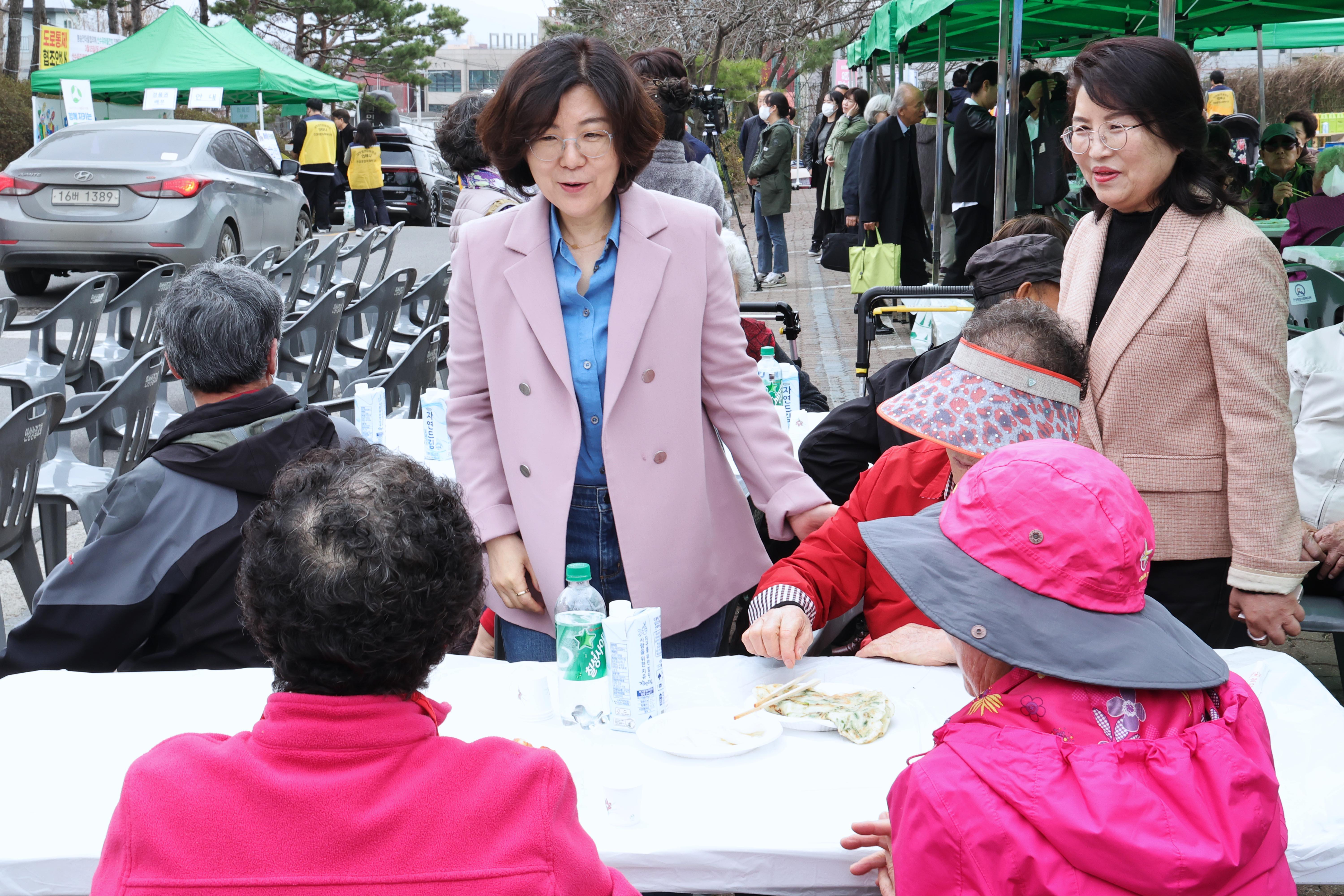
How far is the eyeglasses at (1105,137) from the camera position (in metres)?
2.38

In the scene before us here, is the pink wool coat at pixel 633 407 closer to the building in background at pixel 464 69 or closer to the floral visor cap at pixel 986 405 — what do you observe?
the floral visor cap at pixel 986 405

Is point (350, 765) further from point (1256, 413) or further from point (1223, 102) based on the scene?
point (1223, 102)

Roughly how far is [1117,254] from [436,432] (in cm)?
212

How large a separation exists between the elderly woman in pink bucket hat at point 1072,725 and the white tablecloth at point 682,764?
0.23 m

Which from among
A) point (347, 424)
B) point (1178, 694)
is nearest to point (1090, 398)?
point (1178, 694)

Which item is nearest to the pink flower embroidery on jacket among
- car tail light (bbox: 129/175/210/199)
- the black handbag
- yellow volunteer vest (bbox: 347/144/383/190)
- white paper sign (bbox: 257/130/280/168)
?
the black handbag

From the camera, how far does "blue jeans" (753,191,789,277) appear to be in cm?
1152

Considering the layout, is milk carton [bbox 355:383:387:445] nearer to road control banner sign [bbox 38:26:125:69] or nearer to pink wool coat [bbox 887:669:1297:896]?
pink wool coat [bbox 887:669:1297:896]

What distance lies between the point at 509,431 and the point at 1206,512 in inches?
54.5

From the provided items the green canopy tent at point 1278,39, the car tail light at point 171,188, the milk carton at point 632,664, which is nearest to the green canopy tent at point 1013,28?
the green canopy tent at point 1278,39

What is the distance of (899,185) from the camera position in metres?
9.34

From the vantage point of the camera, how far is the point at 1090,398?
7.98 feet

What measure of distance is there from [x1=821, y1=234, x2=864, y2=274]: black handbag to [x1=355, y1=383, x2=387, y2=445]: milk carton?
6146mm

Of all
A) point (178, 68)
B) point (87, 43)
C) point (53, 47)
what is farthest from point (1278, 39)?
point (87, 43)
